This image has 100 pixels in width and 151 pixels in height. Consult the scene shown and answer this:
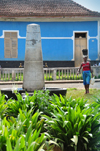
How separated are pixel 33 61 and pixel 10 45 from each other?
13.5m

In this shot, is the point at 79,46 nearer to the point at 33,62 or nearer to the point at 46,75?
the point at 46,75

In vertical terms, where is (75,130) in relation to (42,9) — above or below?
below

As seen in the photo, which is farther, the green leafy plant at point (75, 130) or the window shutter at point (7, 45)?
the window shutter at point (7, 45)

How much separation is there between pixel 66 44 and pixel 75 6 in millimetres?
3238

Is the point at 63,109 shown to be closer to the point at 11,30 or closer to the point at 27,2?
the point at 11,30

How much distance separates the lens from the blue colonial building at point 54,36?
20.1m

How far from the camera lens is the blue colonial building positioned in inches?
791

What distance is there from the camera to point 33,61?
7.27 meters

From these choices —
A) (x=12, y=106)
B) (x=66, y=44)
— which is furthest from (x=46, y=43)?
(x=12, y=106)

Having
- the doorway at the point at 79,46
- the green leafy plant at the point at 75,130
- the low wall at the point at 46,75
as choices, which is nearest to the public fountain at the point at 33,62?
the green leafy plant at the point at 75,130

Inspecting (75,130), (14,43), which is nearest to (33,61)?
(75,130)

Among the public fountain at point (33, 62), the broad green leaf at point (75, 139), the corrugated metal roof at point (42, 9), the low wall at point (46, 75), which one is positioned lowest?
the low wall at point (46, 75)

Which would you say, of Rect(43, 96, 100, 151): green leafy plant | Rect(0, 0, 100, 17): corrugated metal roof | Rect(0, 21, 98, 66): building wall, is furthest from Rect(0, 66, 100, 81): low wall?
Rect(43, 96, 100, 151): green leafy plant

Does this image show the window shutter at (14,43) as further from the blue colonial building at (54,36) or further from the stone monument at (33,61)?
the stone monument at (33,61)
